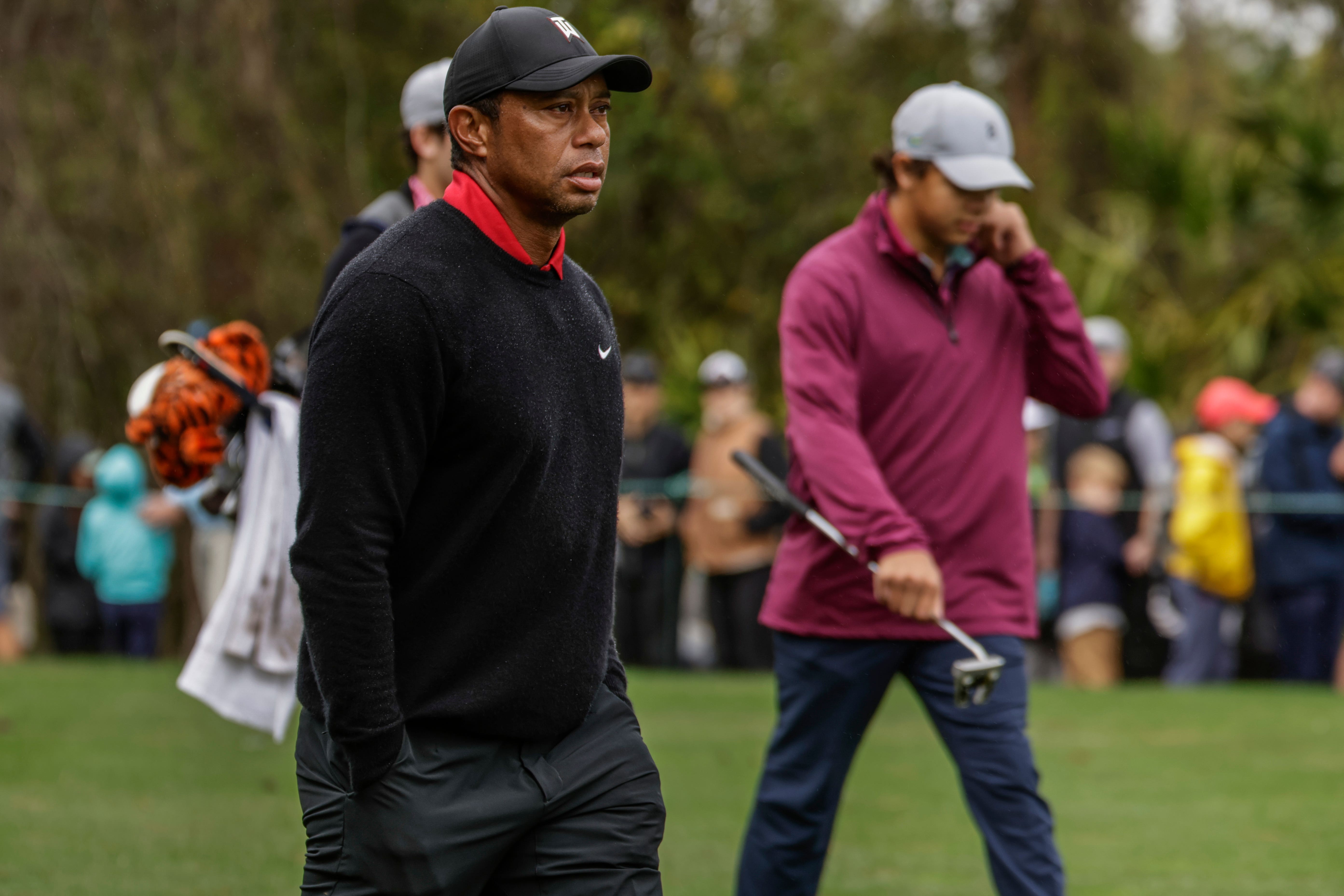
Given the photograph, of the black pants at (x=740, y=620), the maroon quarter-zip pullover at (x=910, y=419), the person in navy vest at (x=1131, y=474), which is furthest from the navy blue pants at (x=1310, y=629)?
the maroon quarter-zip pullover at (x=910, y=419)

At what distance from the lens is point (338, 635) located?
2.77 meters

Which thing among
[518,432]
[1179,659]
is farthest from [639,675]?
[518,432]

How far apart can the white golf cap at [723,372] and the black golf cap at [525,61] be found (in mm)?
9968

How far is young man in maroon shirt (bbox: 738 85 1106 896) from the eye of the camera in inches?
180

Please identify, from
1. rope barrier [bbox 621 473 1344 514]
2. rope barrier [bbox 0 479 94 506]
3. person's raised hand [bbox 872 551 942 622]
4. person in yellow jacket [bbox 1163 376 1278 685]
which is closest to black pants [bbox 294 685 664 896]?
person's raised hand [bbox 872 551 942 622]

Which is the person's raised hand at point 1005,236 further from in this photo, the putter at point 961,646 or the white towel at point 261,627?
the white towel at point 261,627

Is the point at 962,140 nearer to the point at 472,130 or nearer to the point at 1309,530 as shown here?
the point at 472,130

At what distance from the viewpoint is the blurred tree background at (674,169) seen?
49.4 ft

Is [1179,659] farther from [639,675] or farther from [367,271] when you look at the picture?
[367,271]

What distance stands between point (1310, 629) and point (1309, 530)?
0.66 metres

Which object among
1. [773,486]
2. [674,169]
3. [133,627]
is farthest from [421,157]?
[674,169]

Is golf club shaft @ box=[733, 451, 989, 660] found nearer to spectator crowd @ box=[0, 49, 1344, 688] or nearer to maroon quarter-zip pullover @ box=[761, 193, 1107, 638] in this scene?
maroon quarter-zip pullover @ box=[761, 193, 1107, 638]

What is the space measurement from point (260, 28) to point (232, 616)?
37.7ft

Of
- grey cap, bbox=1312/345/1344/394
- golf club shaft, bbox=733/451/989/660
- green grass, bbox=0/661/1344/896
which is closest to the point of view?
→ golf club shaft, bbox=733/451/989/660
